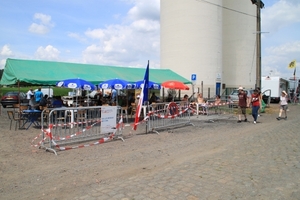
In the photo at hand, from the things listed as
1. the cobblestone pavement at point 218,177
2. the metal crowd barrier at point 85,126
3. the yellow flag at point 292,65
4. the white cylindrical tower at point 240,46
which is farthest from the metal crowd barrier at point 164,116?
the white cylindrical tower at point 240,46

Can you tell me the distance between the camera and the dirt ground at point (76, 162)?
16.5ft

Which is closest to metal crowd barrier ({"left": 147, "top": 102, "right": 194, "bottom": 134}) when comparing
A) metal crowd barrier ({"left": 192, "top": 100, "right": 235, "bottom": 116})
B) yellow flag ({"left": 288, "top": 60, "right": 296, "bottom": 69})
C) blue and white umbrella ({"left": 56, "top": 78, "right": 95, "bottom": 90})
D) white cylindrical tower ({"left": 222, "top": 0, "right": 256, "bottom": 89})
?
metal crowd barrier ({"left": 192, "top": 100, "right": 235, "bottom": 116})

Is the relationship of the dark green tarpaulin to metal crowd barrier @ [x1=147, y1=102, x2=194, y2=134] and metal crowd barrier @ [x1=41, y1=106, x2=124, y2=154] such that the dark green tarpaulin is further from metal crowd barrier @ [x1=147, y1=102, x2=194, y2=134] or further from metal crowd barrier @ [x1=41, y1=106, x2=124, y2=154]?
metal crowd barrier @ [x1=147, y1=102, x2=194, y2=134]

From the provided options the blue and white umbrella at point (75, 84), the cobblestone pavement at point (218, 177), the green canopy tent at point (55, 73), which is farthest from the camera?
the green canopy tent at point (55, 73)

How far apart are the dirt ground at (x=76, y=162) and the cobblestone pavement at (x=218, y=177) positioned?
30 cm

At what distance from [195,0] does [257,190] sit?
2766cm

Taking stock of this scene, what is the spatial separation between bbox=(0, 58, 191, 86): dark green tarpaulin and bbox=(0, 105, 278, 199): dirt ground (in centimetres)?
370

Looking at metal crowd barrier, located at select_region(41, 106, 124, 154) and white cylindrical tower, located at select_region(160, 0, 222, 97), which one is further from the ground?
white cylindrical tower, located at select_region(160, 0, 222, 97)

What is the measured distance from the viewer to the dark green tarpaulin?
13.1 m

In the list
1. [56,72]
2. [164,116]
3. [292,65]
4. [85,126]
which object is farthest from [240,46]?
[85,126]

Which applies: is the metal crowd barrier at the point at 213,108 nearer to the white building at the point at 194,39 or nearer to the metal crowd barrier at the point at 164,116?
the metal crowd barrier at the point at 164,116

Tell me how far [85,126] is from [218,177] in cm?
516

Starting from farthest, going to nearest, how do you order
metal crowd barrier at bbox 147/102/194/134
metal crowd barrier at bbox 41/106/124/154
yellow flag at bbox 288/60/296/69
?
yellow flag at bbox 288/60/296/69 → metal crowd barrier at bbox 147/102/194/134 → metal crowd barrier at bbox 41/106/124/154

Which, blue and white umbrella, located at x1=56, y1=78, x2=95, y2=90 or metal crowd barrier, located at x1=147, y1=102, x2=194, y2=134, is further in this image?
blue and white umbrella, located at x1=56, y1=78, x2=95, y2=90
